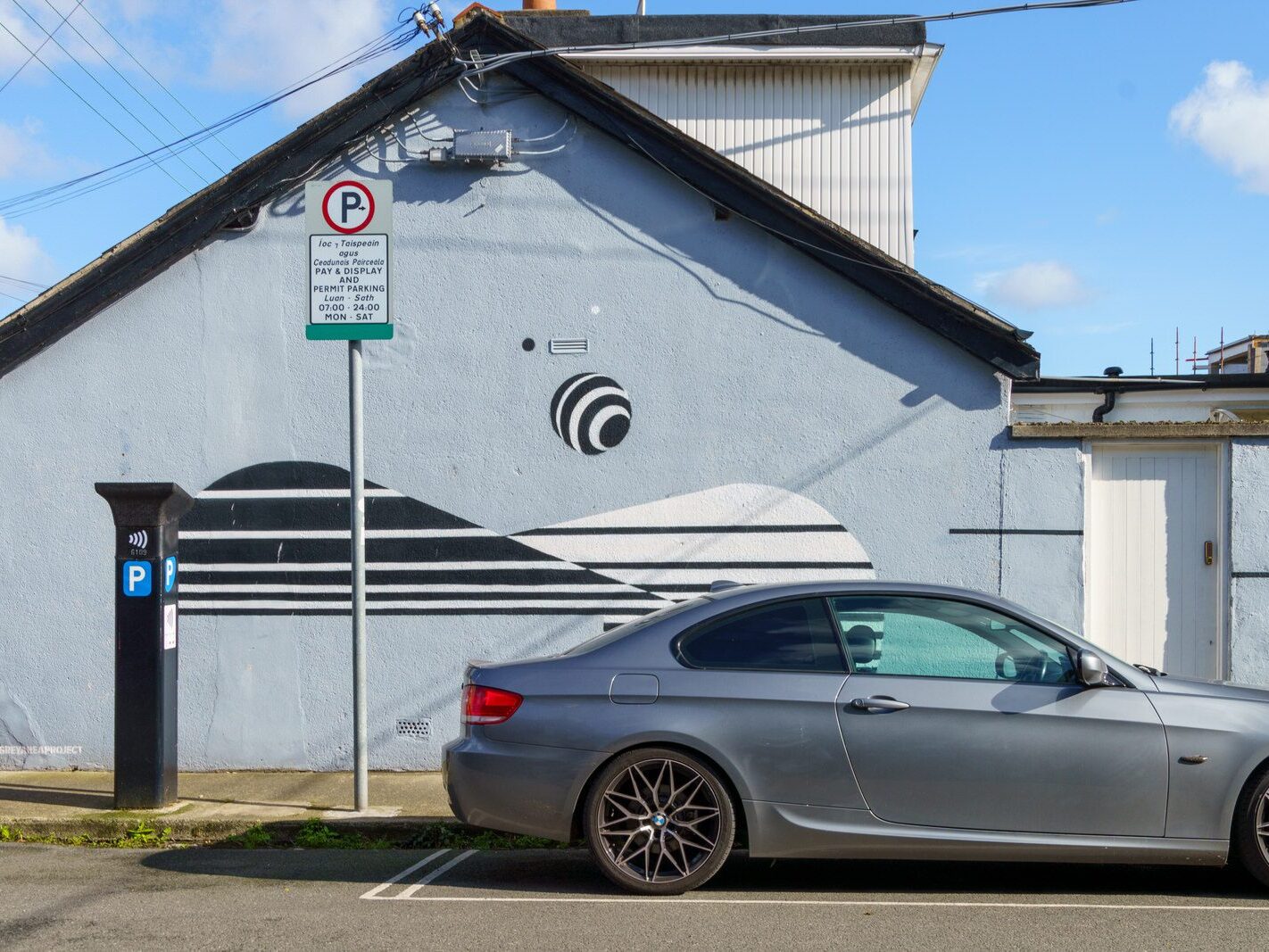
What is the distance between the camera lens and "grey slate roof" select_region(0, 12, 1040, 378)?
29.1 feet

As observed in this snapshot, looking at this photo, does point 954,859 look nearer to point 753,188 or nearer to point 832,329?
point 832,329

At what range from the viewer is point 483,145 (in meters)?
9.13

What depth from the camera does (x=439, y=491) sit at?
910 cm

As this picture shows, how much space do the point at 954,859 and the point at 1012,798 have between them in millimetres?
389

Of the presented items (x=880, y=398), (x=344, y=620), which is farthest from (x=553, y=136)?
(x=344, y=620)

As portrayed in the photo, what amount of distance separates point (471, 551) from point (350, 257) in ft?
7.83


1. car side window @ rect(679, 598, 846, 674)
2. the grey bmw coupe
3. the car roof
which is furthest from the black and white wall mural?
the grey bmw coupe

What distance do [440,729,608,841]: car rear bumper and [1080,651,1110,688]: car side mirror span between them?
220 cm

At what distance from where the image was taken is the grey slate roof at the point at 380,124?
350 inches

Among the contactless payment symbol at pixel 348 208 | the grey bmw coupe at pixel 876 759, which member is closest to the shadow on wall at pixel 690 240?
the contactless payment symbol at pixel 348 208

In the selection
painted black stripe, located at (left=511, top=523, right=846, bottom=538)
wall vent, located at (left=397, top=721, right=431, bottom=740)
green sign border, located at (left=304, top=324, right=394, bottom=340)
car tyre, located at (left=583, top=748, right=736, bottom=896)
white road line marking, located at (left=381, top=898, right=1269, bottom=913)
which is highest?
green sign border, located at (left=304, top=324, right=394, bottom=340)

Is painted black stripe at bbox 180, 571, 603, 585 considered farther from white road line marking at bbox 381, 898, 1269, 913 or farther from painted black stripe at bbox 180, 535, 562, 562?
white road line marking at bbox 381, 898, 1269, 913

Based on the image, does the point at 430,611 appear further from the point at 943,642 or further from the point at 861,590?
the point at 943,642

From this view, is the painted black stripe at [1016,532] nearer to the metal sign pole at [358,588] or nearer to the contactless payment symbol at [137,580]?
the metal sign pole at [358,588]
